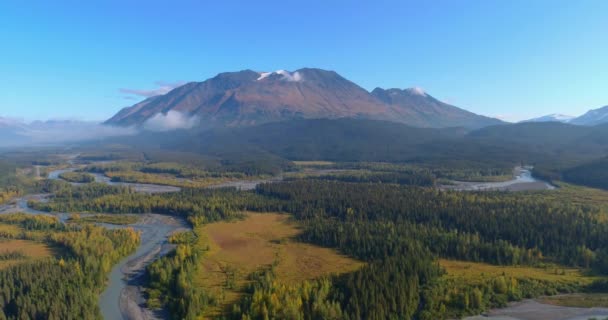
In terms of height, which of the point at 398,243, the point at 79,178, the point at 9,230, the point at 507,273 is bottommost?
the point at 507,273

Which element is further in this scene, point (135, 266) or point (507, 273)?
point (135, 266)

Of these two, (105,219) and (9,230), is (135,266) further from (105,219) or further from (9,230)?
(9,230)

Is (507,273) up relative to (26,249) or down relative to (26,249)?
up

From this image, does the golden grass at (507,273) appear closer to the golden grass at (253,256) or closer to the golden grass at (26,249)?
the golden grass at (253,256)

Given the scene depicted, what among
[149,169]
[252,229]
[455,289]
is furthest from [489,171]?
[149,169]

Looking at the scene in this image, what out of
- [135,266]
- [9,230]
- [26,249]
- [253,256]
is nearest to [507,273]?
[253,256]

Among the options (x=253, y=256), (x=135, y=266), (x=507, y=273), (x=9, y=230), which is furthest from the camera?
(x=9, y=230)

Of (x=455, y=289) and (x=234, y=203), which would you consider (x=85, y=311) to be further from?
(x=234, y=203)

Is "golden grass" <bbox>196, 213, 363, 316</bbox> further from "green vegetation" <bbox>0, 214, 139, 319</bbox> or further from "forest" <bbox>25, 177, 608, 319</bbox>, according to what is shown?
"green vegetation" <bbox>0, 214, 139, 319</bbox>
